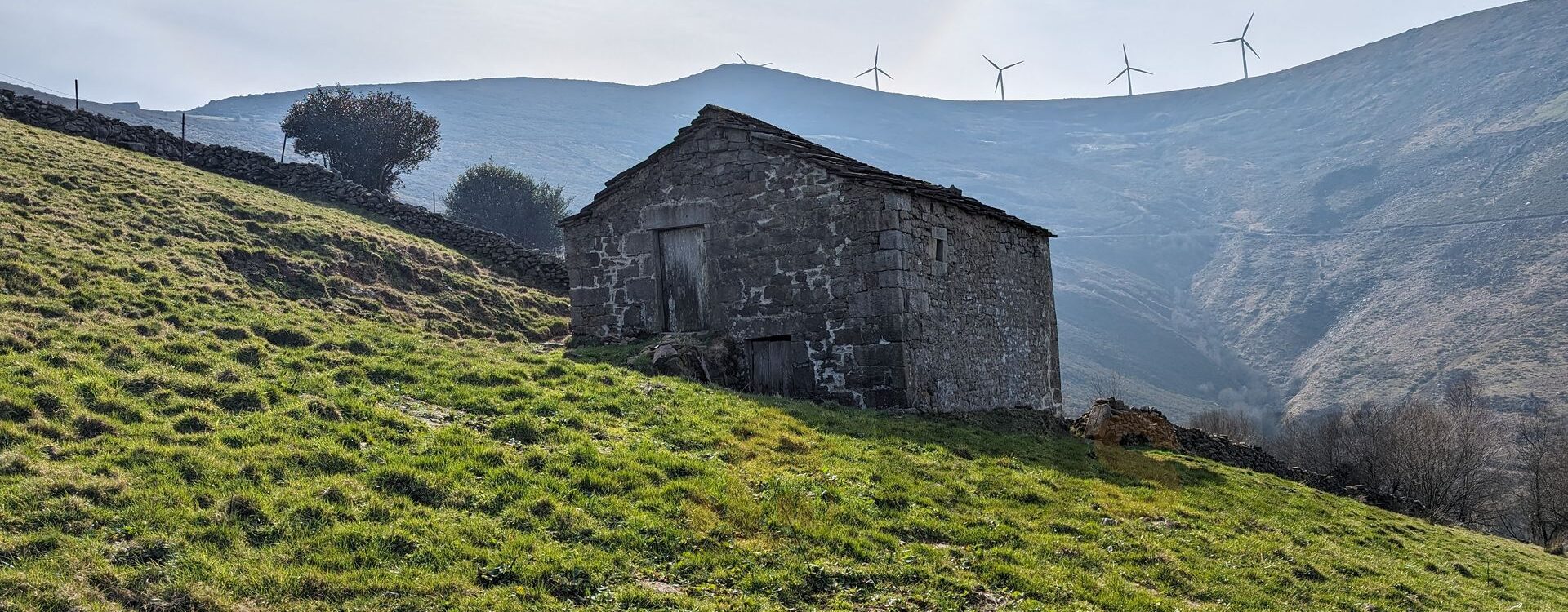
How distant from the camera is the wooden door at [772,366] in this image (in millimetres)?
18844

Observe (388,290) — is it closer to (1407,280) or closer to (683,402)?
(683,402)

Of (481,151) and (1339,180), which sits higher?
(481,151)

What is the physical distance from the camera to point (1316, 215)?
124312 millimetres

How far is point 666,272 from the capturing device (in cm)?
2081

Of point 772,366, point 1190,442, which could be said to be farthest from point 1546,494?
point 772,366

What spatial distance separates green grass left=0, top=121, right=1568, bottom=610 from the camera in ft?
24.3

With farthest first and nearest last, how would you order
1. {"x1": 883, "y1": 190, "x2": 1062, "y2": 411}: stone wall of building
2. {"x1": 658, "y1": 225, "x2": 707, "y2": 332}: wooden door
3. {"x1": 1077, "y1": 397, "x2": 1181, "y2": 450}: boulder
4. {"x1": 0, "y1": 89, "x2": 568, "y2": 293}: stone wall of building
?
1. {"x1": 0, "y1": 89, "x2": 568, "y2": 293}: stone wall of building
2. {"x1": 658, "y1": 225, "x2": 707, "y2": 332}: wooden door
3. {"x1": 1077, "y1": 397, "x2": 1181, "y2": 450}: boulder
4. {"x1": 883, "y1": 190, "x2": 1062, "y2": 411}: stone wall of building

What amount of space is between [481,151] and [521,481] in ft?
538

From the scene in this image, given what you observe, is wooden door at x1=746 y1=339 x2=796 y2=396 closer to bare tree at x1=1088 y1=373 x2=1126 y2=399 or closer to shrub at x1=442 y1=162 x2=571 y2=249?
shrub at x1=442 y1=162 x2=571 y2=249

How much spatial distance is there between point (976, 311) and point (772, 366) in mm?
4870

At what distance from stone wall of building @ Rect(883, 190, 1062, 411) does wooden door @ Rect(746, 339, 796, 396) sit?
8.25ft

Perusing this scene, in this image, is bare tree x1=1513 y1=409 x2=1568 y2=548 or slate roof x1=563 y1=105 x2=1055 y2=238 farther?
bare tree x1=1513 y1=409 x2=1568 y2=548

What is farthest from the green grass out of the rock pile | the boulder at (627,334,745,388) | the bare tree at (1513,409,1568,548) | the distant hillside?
the distant hillside

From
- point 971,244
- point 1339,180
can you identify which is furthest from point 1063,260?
point 971,244
